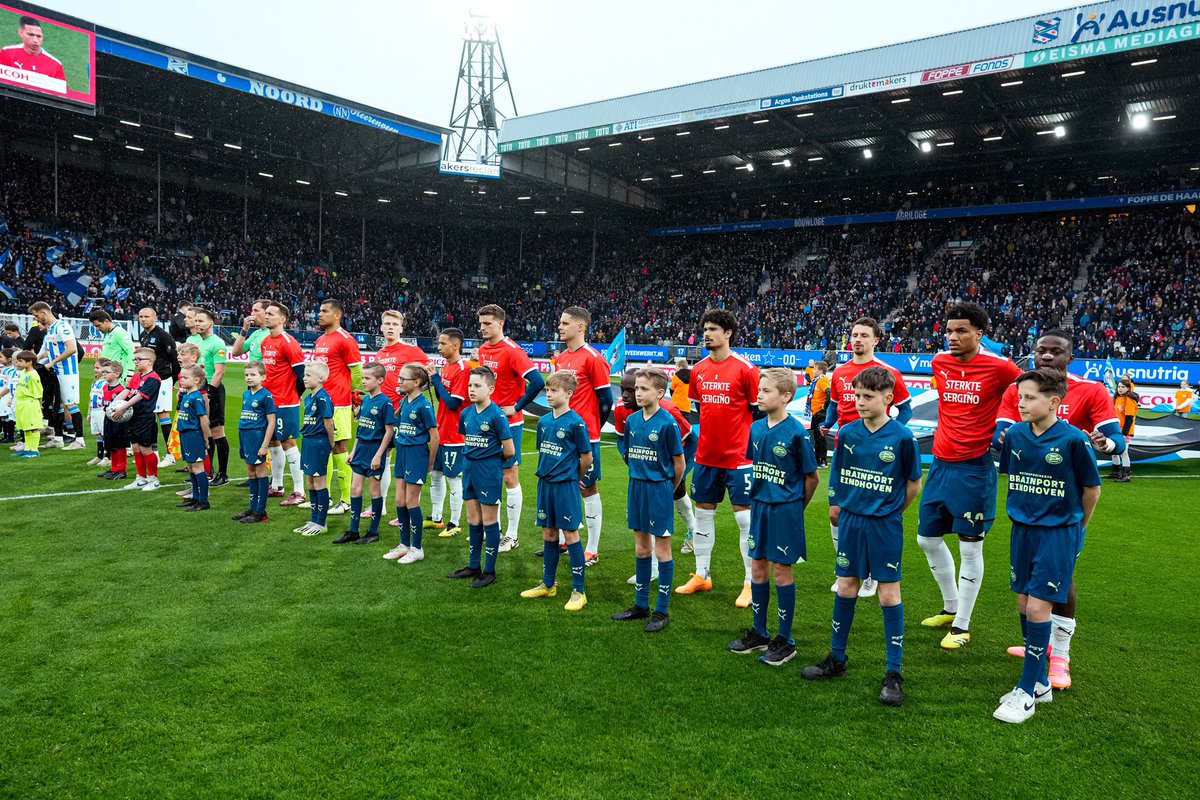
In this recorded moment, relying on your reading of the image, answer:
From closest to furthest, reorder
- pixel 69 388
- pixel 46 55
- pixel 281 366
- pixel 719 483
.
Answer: pixel 719 483
pixel 281 366
pixel 69 388
pixel 46 55

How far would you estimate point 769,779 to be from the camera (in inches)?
131

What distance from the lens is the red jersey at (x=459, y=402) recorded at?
7022 mm

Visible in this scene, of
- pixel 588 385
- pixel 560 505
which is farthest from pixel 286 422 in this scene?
pixel 560 505

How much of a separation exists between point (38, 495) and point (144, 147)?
28.9m

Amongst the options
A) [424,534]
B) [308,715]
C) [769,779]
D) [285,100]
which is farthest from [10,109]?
[769,779]

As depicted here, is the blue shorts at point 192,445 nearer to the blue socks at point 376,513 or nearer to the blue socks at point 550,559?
the blue socks at point 376,513

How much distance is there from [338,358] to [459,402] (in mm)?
2092

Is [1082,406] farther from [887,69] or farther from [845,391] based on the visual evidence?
[887,69]

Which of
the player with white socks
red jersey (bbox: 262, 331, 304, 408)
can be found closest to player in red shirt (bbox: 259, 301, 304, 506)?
red jersey (bbox: 262, 331, 304, 408)

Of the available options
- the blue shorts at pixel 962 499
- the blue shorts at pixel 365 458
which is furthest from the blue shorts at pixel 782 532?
the blue shorts at pixel 365 458

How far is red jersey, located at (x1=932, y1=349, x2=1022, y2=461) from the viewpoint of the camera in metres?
4.96

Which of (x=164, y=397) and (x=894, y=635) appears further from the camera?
(x=164, y=397)

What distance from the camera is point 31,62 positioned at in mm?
20906

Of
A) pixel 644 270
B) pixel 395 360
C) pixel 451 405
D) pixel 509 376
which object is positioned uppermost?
pixel 644 270
